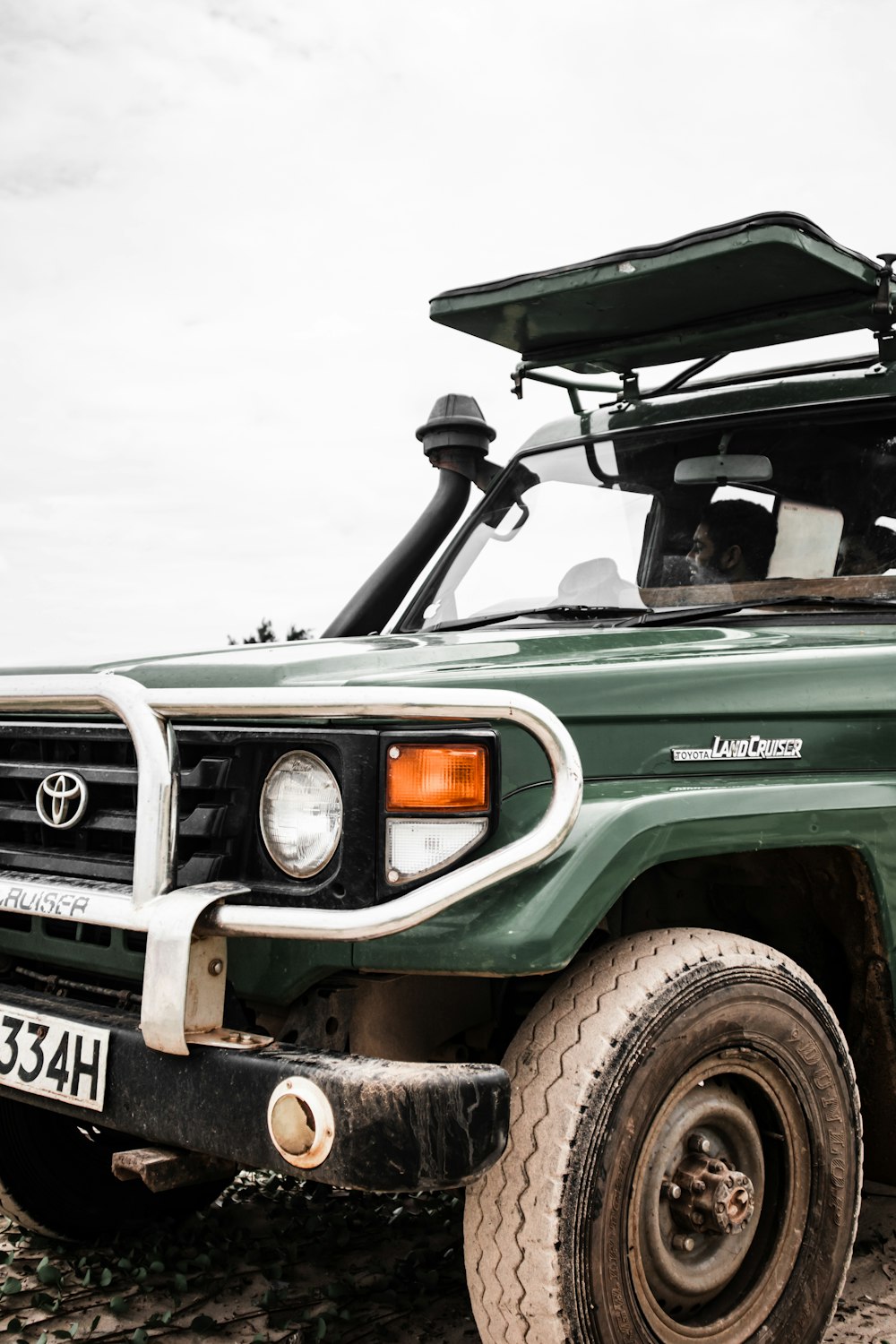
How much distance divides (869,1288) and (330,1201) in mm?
1511

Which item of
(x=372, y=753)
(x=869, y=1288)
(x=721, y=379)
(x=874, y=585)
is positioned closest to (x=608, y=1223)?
(x=372, y=753)

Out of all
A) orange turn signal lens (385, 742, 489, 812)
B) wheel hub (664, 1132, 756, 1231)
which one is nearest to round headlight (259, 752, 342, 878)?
orange turn signal lens (385, 742, 489, 812)

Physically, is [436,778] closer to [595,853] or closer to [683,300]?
[595,853]

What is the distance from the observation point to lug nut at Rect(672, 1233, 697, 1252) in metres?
2.50

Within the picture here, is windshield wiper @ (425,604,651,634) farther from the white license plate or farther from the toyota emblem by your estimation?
the white license plate

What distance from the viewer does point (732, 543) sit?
141 inches

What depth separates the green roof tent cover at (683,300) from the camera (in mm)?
3330

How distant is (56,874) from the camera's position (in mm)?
2631

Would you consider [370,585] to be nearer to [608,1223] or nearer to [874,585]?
[874,585]

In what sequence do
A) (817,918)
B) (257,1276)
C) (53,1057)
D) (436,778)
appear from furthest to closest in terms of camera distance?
(257,1276), (817,918), (53,1057), (436,778)

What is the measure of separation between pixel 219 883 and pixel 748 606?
5.02 ft

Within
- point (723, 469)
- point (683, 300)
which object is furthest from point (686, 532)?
point (683, 300)

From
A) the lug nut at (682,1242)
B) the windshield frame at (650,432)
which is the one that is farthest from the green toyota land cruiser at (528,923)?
the windshield frame at (650,432)

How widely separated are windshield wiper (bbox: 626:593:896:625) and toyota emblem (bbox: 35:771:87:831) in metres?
1.30
